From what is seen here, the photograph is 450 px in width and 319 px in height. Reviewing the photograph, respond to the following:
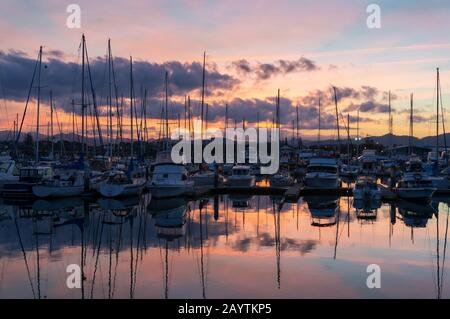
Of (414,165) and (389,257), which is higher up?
(414,165)

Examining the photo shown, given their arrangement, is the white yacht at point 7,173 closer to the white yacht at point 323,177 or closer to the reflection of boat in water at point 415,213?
the white yacht at point 323,177

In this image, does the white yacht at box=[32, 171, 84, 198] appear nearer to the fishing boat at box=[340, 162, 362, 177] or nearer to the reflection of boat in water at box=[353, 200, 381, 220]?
the reflection of boat in water at box=[353, 200, 381, 220]

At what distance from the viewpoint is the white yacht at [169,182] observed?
131 ft

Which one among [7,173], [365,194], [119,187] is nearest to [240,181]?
[119,187]

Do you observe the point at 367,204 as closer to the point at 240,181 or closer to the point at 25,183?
the point at 240,181

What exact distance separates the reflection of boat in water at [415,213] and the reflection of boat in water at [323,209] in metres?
4.25

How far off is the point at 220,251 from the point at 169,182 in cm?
1921

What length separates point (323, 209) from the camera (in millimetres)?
35938

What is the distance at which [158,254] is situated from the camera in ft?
67.6

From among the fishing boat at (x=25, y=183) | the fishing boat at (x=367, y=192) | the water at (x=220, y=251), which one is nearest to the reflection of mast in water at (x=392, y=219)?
the water at (x=220, y=251)

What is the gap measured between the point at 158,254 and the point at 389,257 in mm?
9058

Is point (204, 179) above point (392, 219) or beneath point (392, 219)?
above
